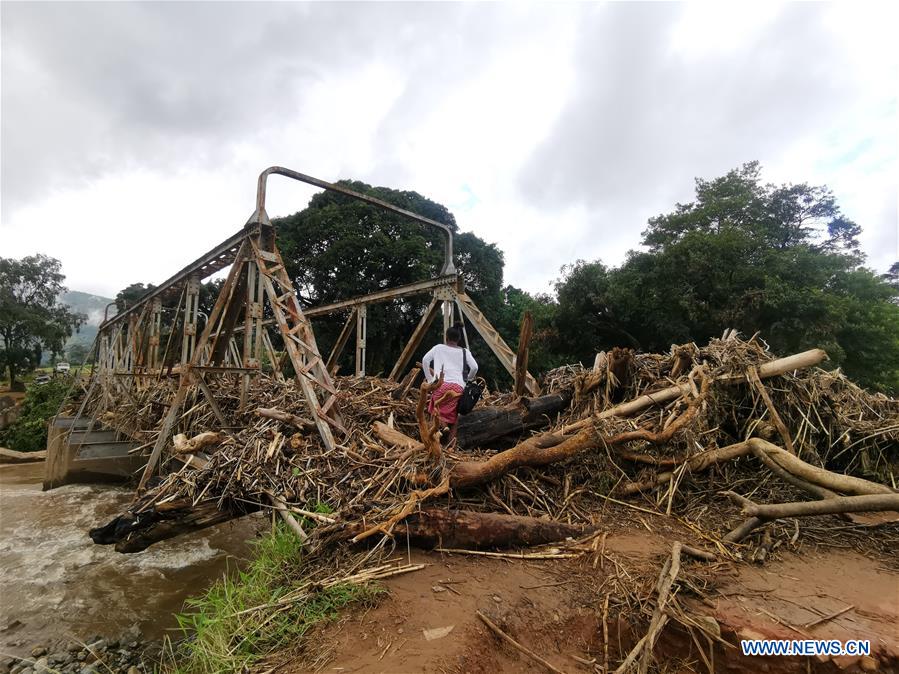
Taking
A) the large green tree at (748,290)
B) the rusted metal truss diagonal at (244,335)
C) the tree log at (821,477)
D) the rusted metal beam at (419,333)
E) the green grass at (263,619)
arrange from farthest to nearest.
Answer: the large green tree at (748,290), the rusted metal beam at (419,333), the rusted metal truss diagonal at (244,335), the tree log at (821,477), the green grass at (263,619)

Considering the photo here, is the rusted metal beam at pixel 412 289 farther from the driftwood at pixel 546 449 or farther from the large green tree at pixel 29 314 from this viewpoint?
the large green tree at pixel 29 314

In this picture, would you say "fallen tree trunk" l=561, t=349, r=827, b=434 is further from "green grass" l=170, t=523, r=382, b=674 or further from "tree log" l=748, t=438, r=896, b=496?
"green grass" l=170, t=523, r=382, b=674

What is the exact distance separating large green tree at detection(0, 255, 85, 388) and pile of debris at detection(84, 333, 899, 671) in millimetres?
27574

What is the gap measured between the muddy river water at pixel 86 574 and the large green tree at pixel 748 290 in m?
11.9

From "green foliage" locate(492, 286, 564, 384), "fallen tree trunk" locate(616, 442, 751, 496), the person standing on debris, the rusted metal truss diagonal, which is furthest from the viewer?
"green foliage" locate(492, 286, 564, 384)

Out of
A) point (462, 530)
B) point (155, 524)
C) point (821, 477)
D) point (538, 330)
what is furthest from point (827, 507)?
point (538, 330)

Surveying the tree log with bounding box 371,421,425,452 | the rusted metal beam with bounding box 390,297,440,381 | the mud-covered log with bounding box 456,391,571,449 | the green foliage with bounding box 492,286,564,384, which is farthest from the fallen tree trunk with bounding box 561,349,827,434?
the green foliage with bounding box 492,286,564,384

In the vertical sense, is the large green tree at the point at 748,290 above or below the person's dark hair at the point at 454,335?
above

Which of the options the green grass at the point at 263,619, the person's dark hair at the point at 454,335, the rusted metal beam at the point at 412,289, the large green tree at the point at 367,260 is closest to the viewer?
the green grass at the point at 263,619

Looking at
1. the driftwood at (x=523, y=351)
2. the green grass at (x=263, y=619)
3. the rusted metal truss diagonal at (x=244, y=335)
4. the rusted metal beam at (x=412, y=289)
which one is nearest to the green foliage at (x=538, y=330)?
the rusted metal beam at (x=412, y=289)

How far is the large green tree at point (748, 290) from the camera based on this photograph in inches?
551

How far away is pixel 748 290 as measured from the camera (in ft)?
47.7

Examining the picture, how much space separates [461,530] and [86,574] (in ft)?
21.6

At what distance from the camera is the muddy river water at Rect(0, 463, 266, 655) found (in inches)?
199
